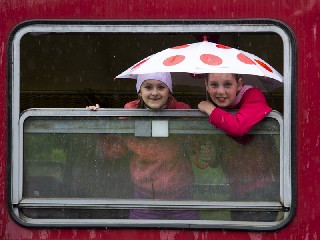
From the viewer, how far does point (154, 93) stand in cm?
392

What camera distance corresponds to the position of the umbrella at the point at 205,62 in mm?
3723

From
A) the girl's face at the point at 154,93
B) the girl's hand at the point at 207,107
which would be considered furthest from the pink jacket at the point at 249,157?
the girl's face at the point at 154,93

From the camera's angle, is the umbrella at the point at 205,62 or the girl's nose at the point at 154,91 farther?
the girl's nose at the point at 154,91

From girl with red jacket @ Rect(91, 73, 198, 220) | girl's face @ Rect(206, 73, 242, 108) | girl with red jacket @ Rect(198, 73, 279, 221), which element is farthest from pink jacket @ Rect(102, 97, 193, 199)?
girl's face @ Rect(206, 73, 242, 108)

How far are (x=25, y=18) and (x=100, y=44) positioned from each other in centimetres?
197

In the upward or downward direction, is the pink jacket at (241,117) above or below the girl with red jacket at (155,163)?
above

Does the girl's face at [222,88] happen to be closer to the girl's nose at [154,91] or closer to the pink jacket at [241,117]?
the pink jacket at [241,117]

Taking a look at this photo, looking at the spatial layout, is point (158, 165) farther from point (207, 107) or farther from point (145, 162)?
point (207, 107)

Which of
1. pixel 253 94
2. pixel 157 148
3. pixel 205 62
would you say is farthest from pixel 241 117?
pixel 157 148

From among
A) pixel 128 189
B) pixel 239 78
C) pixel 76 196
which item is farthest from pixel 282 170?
pixel 76 196

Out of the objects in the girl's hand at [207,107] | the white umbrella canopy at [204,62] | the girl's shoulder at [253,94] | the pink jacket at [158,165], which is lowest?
the pink jacket at [158,165]

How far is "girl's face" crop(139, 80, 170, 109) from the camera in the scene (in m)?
3.90

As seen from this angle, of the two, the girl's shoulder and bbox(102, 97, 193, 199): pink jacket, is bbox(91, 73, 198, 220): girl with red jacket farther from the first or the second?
the girl's shoulder

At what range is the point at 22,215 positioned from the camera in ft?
12.8
